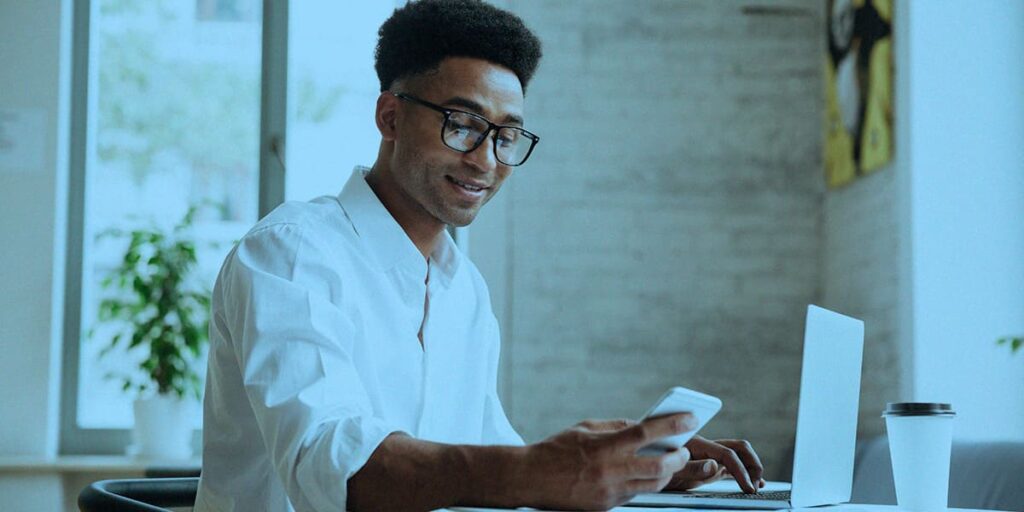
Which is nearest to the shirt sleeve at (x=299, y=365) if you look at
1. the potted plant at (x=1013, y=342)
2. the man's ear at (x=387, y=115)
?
the man's ear at (x=387, y=115)

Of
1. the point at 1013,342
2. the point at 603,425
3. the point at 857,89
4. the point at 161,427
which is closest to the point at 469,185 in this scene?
the point at 603,425

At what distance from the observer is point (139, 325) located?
4117 mm

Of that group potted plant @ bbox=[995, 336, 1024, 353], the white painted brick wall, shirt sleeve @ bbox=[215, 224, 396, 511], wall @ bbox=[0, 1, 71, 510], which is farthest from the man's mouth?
wall @ bbox=[0, 1, 71, 510]

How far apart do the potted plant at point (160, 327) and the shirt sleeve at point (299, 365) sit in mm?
2768

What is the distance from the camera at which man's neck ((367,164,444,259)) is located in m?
1.74

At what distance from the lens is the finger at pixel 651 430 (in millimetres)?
1059

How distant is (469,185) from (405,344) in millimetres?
261

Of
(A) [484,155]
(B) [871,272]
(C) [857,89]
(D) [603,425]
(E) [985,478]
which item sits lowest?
(E) [985,478]

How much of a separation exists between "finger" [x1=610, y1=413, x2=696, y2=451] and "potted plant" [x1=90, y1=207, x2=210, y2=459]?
323 cm

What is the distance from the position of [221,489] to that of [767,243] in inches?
118

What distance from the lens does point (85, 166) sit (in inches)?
171

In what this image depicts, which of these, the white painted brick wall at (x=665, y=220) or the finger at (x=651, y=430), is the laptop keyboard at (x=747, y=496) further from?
the white painted brick wall at (x=665, y=220)

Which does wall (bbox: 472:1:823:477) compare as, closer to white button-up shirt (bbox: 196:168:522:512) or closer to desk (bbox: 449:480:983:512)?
white button-up shirt (bbox: 196:168:522:512)

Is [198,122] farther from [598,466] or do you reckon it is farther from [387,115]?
[598,466]
